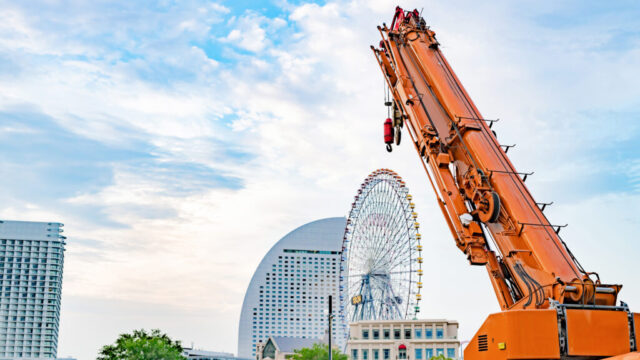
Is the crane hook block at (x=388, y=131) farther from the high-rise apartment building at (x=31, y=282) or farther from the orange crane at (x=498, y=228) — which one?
the high-rise apartment building at (x=31, y=282)

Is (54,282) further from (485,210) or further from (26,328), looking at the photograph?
(485,210)

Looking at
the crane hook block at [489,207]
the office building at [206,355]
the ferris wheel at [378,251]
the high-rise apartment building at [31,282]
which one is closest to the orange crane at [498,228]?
the crane hook block at [489,207]

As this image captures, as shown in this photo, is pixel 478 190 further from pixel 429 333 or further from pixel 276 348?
pixel 276 348

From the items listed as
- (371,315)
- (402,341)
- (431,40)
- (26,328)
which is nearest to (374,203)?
(371,315)

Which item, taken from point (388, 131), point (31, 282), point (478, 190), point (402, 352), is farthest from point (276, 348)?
point (478, 190)

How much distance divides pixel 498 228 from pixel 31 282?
137417mm

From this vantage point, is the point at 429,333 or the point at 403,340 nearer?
the point at 403,340

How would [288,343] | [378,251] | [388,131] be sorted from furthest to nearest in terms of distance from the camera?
1. [288,343]
2. [378,251]
3. [388,131]

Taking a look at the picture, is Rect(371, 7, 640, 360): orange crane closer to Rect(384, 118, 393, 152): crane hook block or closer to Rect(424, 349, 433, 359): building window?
Rect(384, 118, 393, 152): crane hook block

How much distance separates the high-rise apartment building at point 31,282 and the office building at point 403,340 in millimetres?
77932

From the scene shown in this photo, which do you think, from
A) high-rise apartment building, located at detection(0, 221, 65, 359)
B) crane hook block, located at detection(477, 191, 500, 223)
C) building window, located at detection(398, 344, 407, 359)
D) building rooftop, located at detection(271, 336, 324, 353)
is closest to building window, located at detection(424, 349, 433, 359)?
building window, located at detection(398, 344, 407, 359)

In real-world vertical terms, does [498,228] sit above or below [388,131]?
below

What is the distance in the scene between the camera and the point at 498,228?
14.3 m

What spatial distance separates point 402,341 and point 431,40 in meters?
60.8
